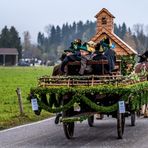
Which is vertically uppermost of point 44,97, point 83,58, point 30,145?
point 83,58

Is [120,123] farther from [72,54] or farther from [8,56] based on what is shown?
[8,56]

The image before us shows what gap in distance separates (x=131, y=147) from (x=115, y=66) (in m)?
2.78

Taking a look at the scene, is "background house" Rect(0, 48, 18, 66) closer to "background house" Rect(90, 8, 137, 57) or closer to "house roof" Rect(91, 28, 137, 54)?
"background house" Rect(90, 8, 137, 57)

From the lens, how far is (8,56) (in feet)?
460

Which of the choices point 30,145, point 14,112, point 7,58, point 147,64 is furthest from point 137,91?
point 7,58

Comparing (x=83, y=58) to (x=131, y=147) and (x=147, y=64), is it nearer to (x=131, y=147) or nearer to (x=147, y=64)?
(x=131, y=147)

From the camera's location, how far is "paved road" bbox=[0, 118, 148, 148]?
1102 cm

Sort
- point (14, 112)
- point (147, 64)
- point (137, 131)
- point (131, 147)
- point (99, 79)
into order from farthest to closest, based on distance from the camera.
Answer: point (14, 112) < point (147, 64) < point (137, 131) < point (99, 79) < point (131, 147)

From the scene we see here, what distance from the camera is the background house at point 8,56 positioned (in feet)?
446

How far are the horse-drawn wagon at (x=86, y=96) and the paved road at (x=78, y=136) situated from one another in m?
0.41

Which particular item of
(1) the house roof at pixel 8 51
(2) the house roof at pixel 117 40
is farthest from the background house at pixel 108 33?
(1) the house roof at pixel 8 51

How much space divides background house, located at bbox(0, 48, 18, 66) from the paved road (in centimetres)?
12189

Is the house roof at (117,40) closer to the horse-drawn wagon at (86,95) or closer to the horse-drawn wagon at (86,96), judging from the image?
the horse-drawn wagon at (86,95)

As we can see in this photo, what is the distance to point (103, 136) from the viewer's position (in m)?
12.4
